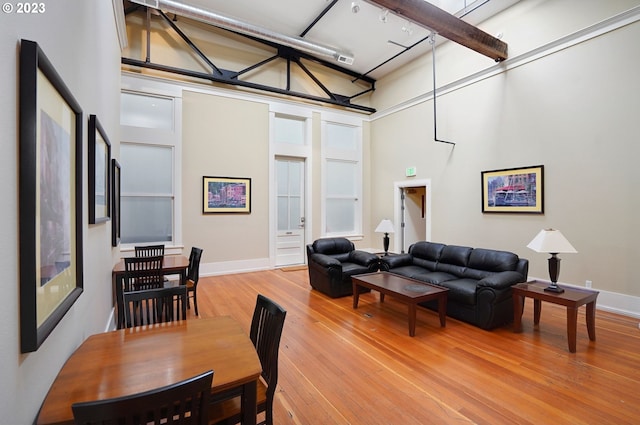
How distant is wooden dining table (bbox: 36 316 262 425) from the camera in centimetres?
115

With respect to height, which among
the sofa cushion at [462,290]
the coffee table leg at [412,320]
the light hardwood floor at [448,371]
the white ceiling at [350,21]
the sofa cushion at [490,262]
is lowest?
the light hardwood floor at [448,371]

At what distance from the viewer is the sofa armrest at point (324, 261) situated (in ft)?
15.5

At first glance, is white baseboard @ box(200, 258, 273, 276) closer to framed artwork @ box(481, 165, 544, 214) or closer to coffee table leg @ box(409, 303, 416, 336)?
coffee table leg @ box(409, 303, 416, 336)

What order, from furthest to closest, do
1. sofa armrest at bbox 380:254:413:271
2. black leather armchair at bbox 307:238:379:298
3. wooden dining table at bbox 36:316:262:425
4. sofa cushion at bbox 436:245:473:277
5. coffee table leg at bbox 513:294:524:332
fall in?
sofa armrest at bbox 380:254:413:271
black leather armchair at bbox 307:238:379:298
sofa cushion at bbox 436:245:473:277
coffee table leg at bbox 513:294:524:332
wooden dining table at bbox 36:316:262:425

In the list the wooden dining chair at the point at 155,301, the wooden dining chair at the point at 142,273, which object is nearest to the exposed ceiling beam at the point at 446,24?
the wooden dining chair at the point at 155,301

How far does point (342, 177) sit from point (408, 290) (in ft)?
15.5

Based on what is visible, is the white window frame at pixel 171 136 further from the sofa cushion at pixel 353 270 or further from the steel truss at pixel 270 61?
the sofa cushion at pixel 353 270

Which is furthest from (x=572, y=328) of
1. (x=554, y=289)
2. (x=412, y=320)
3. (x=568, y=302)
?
(x=412, y=320)

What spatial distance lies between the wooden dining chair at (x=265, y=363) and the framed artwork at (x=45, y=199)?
2.56 feet

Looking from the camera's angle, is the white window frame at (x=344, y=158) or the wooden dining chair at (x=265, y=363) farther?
the white window frame at (x=344, y=158)

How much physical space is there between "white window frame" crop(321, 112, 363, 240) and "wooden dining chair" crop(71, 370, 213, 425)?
20.9 ft

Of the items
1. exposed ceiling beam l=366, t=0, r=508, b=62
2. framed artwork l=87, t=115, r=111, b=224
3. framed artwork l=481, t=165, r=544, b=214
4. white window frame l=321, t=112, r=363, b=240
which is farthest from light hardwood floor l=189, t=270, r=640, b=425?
exposed ceiling beam l=366, t=0, r=508, b=62

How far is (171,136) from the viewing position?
224 inches

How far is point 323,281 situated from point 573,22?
537 cm
